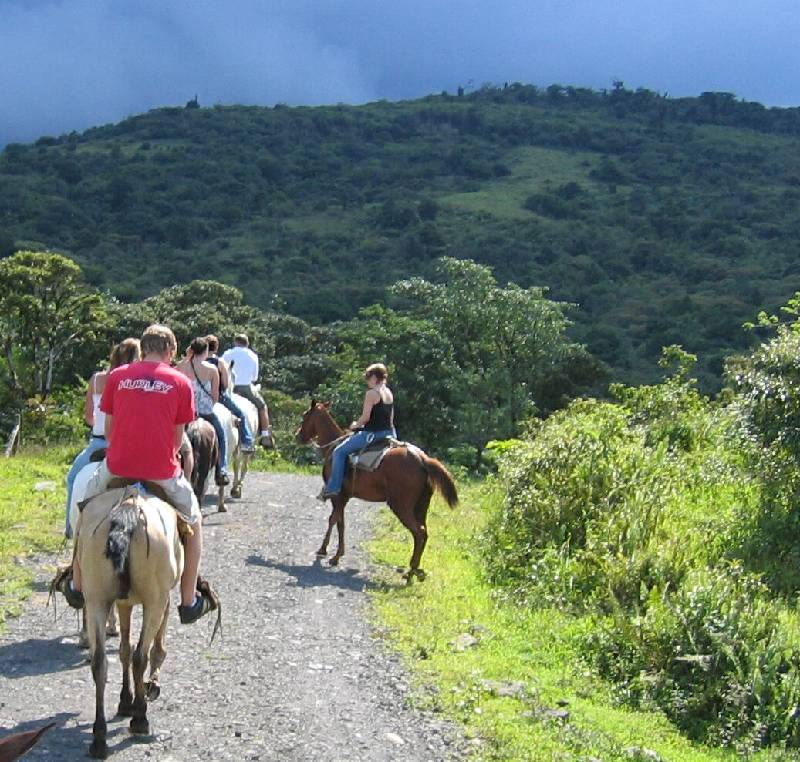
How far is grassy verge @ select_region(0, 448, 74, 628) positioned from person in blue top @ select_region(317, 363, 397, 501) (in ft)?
10.8

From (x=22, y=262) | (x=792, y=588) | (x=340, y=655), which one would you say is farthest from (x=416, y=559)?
(x=22, y=262)

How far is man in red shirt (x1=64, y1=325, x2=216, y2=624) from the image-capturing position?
689 centimetres

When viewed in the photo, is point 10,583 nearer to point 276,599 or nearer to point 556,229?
point 276,599

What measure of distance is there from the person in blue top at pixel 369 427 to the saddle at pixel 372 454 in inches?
2.0

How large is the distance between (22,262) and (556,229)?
67979mm

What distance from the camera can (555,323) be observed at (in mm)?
34312

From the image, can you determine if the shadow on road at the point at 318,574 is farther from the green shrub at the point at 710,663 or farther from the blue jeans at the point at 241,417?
the blue jeans at the point at 241,417

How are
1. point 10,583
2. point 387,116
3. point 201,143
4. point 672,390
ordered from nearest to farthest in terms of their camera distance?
1. point 10,583
2. point 672,390
3. point 201,143
4. point 387,116

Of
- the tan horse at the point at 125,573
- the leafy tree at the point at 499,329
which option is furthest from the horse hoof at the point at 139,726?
the leafy tree at the point at 499,329

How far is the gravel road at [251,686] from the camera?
22.2 feet

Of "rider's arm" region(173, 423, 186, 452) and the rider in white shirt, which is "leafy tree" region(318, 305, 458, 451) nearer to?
the rider in white shirt

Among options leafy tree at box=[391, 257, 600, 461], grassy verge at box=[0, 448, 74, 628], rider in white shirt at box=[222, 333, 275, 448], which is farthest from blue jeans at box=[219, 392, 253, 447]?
leafy tree at box=[391, 257, 600, 461]

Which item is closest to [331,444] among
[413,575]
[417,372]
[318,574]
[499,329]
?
[318,574]

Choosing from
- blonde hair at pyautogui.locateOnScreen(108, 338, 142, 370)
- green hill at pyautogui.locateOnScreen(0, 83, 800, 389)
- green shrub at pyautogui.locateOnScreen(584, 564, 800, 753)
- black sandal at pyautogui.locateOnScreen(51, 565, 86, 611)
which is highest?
green hill at pyautogui.locateOnScreen(0, 83, 800, 389)
